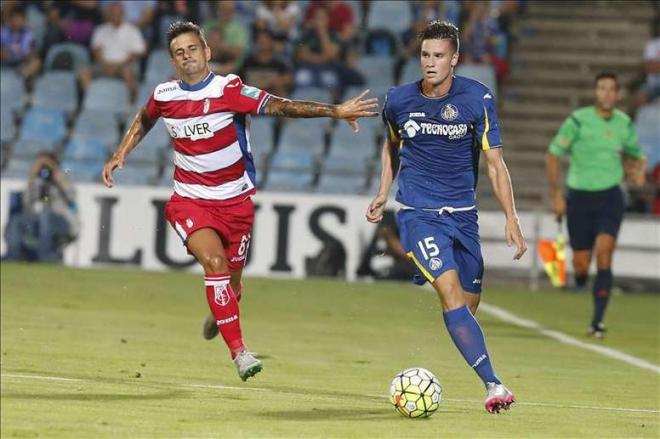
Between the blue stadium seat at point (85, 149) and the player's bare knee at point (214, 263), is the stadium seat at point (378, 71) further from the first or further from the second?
the player's bare knee at point (214, 263)

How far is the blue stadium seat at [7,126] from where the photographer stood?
24.9 meters

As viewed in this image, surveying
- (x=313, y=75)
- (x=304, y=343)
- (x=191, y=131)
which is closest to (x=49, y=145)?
(x=313, y=75)

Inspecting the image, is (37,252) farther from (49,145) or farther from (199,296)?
(199,296)

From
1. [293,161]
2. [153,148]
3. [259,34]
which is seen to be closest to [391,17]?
[259,34]

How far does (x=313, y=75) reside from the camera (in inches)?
1000

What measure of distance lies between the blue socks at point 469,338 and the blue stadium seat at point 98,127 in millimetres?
14859

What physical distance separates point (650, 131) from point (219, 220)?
14.1 m

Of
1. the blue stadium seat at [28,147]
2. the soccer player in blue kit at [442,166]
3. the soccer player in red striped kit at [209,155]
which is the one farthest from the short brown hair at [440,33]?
the blue stadium seat at [28,147]

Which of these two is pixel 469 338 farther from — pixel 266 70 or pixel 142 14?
pixel 142 14

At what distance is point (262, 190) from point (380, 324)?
589 cm

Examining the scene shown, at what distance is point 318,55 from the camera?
25.7 meters

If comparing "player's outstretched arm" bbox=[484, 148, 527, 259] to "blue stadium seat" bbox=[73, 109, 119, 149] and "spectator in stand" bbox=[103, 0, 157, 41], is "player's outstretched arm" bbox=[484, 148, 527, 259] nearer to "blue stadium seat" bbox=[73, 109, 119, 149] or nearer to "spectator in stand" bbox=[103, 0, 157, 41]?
"blue stadium seat" bbox=[73, 109, 119, 149]

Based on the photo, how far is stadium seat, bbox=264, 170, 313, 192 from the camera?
2348 cm

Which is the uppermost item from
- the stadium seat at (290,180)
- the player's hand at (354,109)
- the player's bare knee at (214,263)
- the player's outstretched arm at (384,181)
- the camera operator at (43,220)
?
the player's hand at (354,109)
